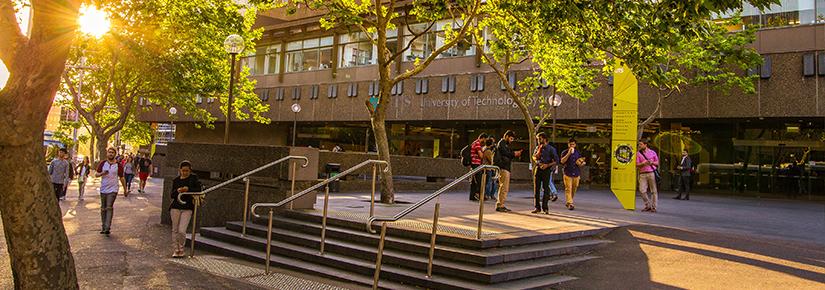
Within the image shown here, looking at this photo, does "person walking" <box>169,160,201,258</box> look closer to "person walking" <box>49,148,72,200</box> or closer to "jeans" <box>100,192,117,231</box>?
"jeans" <box>100,192,117,231</box>

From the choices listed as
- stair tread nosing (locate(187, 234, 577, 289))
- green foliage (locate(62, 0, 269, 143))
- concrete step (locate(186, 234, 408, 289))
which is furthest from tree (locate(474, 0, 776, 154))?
green foliage (locate(62, 0, 269, 143))

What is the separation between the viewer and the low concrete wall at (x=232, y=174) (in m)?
10.6

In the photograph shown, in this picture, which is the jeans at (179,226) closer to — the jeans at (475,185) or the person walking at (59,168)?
the jeans at (475,185)

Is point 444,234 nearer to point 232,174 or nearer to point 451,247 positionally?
point 451,247

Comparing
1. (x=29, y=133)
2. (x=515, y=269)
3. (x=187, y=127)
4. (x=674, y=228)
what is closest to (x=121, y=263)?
(x=29, y=133)

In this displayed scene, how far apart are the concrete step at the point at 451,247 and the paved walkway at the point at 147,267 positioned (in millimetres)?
1074

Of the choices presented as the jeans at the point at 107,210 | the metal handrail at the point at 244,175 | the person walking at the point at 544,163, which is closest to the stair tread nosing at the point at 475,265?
the metal handrail at the point at 244,175

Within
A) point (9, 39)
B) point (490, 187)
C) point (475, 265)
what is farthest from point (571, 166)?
point (9, 39)

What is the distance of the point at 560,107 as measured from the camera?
2516 centimetres

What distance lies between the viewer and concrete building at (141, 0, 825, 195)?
20.8 metres

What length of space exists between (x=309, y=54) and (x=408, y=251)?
31265 millimetres

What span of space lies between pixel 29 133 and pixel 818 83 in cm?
2300

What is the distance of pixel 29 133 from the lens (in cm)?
497

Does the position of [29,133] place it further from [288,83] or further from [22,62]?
[288,83]
